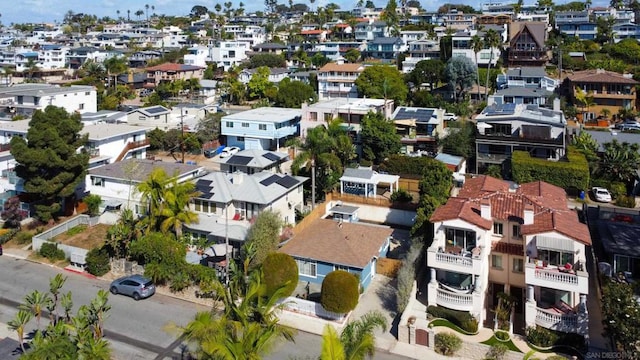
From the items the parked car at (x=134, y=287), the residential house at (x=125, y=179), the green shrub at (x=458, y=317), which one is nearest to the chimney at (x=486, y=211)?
the green shrub at (x=458, y=317)

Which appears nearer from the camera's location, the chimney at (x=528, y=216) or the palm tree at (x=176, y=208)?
the chimney at (x=528, y=216)

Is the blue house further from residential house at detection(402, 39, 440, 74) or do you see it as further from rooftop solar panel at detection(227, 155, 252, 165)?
residential house at detection(402, 39, 440, 74)

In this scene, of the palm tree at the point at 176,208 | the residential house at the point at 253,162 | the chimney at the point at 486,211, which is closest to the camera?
the chimney at the point at 486,211

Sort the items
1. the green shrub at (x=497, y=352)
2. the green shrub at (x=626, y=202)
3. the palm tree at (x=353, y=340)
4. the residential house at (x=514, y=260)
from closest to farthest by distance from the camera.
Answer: the palm tree at (x=353, y=340)
the green shrub at (x=497, y=352)
the residential house at (x=514, y=260)
the green shrub at (x=626, y=202)

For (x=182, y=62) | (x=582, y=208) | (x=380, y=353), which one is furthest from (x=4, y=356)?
(x=182, y=62)

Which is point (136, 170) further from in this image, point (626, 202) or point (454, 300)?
point (626, 202)

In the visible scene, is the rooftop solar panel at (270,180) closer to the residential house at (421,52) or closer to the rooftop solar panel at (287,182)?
the rooftop solar panel at (287,182)

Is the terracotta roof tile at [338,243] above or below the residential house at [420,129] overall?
below
